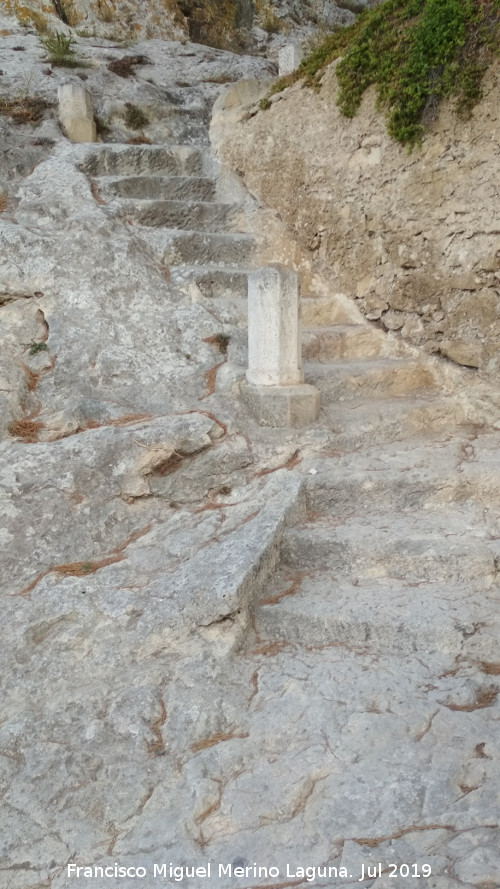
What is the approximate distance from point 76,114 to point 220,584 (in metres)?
7.88

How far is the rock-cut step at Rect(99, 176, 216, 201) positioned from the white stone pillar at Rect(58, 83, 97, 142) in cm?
174

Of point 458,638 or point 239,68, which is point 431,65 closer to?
point 458,638

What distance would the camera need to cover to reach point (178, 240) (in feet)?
23.2

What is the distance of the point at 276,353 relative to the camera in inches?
206

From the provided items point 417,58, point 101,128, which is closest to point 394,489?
point 417,58

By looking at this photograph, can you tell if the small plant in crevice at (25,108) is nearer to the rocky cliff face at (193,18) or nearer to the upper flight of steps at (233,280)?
the upper flight of steps at (233,280)

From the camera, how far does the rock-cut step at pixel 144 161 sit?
26.9ft

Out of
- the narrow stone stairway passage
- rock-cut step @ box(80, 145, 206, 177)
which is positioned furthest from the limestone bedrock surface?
rock-cut step @ box(80, 145, 206, 177)

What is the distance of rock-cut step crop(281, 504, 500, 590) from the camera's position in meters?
3.86

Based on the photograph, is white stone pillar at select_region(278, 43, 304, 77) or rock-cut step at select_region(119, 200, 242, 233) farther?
white stone pillar at select_region(278, 43, 304, 77)

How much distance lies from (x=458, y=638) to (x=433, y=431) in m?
2.44

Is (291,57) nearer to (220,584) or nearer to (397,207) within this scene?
(397,207)

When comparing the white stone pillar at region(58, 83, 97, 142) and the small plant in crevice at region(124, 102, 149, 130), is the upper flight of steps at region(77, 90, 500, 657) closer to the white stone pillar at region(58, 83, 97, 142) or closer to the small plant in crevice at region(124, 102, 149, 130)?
the white stone pillar at region(58, 83, 97, 142)

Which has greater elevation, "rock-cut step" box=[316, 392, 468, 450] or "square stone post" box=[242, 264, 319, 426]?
"square stone post" box=[242, 264, 319, 426]
